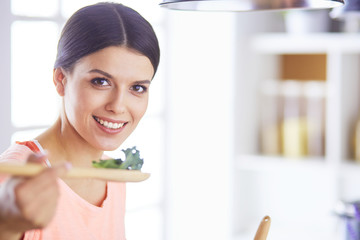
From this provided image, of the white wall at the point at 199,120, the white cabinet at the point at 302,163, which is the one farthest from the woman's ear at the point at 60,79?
the white cabinet at the point at 302,163

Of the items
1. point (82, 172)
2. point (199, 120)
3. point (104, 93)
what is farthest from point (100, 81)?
point (199, 120)

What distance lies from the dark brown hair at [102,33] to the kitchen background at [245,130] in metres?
1.67

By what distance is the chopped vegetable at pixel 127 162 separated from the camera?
99cm

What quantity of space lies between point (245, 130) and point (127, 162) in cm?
219

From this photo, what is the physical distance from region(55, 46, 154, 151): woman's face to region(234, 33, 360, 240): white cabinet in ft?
6.48

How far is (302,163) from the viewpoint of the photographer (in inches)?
119

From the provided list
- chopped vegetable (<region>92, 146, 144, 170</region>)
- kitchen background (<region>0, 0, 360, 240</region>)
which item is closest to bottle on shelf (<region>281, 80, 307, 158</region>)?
kitchen background (<region>0, 0, 360, 240</region>)

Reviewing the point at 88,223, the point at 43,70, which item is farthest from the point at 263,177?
the point at 88,223

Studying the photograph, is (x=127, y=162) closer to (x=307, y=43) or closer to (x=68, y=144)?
(x=68, y=144)

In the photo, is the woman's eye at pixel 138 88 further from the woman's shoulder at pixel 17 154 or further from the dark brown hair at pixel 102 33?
the woman's shoulder at pixel 17 154

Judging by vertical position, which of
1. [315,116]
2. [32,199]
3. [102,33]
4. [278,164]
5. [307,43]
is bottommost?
[278,164]

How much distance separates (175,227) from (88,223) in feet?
6.61

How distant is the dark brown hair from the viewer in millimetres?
1102

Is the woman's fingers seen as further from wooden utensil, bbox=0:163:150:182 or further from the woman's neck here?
the woman's neck
